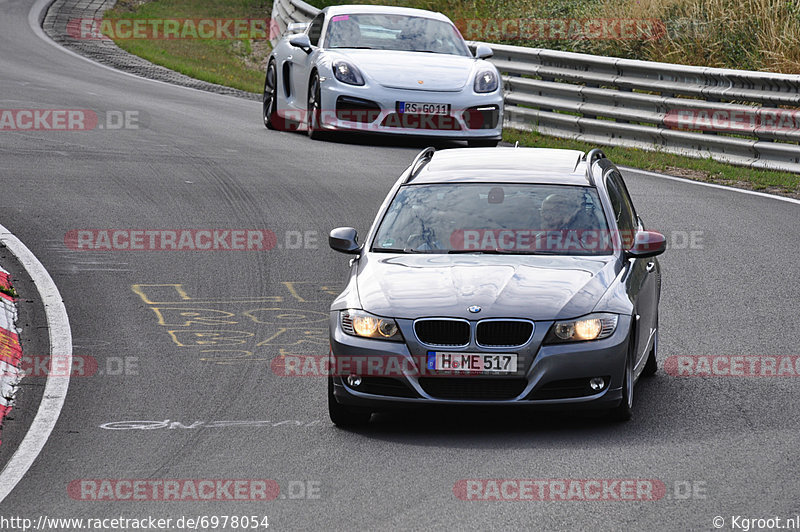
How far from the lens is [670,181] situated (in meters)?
16.3

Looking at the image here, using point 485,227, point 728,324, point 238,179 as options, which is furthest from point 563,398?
point 238,179

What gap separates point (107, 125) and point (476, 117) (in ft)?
16.6

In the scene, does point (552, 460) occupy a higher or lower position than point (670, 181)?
higher

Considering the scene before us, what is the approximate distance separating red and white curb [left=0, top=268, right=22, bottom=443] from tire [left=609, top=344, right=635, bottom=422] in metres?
3.44

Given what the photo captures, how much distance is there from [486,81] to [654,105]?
2308 millimetres

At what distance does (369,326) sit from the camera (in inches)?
308

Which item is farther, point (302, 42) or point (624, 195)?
point (302, 42)

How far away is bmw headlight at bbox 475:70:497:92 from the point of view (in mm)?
17469

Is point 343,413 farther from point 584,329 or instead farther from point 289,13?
point 289,13

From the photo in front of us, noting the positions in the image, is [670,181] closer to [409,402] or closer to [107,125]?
[107,125]
